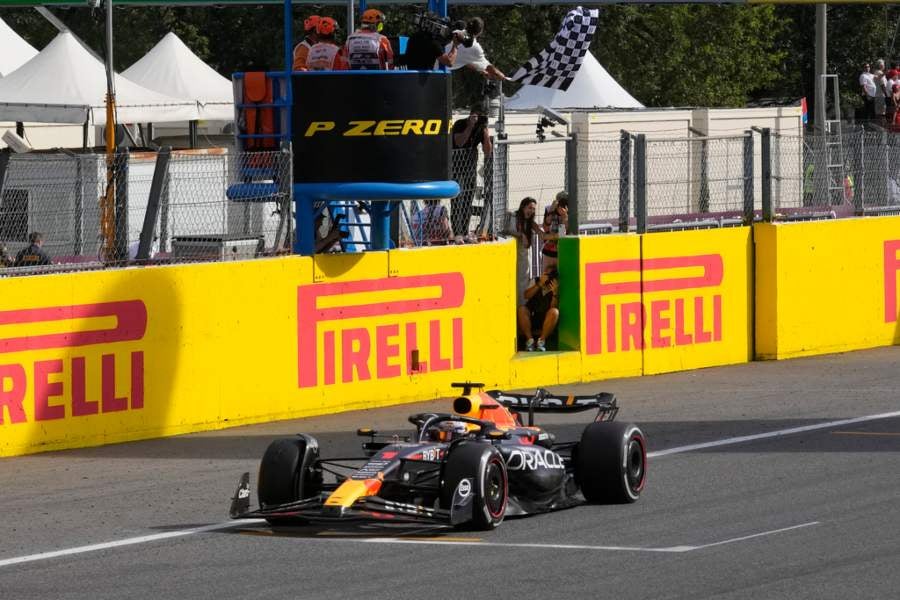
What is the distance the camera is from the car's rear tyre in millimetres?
10391

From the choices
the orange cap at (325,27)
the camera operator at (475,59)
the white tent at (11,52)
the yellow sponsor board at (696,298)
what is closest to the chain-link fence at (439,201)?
the yellow sponsor board at (696,298)

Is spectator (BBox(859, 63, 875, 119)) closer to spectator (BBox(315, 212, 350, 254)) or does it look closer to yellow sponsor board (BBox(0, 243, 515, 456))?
yellow sponsor board (BBox(0, 243, 515, 456))

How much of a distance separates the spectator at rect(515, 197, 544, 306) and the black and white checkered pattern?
23.1ft

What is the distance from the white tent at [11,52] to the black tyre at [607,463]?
2373 cm

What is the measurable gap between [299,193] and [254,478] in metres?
4.22

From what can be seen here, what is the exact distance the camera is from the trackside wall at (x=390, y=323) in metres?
14.0

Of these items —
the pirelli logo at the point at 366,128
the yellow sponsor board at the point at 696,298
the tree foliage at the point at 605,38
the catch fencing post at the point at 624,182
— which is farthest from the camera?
the tree foliage at the point at 605,38

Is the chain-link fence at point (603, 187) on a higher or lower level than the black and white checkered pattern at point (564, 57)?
lower

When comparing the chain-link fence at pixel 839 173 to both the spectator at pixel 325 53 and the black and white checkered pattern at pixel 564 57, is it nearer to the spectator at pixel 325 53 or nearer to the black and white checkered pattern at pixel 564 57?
the black and white checkered pattern at pixel 564 57

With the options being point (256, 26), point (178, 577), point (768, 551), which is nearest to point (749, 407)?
point (768, 551)

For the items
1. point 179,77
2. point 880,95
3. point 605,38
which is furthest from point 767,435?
point 605,38

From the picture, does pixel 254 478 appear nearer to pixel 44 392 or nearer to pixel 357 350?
pixel 44 392

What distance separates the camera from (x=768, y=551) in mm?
9531

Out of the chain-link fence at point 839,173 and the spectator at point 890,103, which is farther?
the spectator at point 890,103
